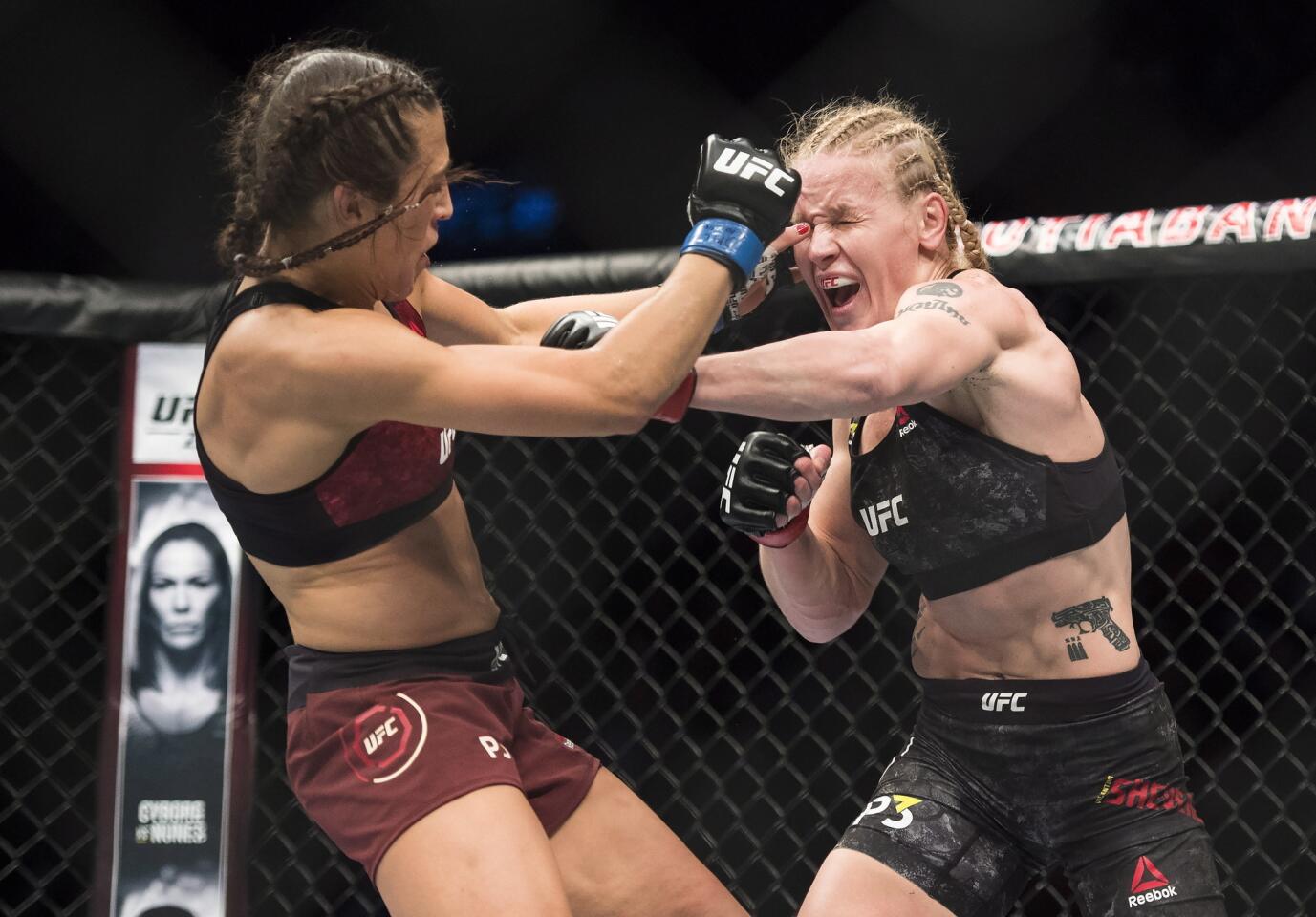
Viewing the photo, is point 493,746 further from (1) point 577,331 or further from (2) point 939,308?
(2) point 939,308

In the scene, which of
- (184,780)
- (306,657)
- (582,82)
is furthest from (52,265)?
(306,657)

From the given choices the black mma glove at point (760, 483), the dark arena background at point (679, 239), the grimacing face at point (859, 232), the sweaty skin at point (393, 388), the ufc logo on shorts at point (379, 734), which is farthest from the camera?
the dark arena background at point (679, 239)

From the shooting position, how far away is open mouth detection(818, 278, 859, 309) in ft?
6.48

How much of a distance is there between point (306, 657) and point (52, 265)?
8.84 feet

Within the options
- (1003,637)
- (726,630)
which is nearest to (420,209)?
(1003,637)

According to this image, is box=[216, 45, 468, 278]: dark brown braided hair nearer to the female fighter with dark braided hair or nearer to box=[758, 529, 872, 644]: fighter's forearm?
the female fighter with dark braided hair

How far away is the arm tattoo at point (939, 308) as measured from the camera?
171 centimetres

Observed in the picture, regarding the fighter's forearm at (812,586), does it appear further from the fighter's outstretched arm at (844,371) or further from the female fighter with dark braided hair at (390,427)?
the female fighter with dark braided hair at (390,427)

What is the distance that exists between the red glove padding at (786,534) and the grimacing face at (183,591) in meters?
0.87

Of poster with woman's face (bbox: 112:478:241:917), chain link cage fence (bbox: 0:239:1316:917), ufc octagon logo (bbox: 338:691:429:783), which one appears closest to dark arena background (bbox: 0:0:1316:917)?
chain link cage fence (bbox: 0:239:1316:917)

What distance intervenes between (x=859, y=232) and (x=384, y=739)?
3.15ft

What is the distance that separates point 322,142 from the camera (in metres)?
1.40

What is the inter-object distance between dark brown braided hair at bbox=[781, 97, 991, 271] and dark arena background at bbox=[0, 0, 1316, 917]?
0.84 metres

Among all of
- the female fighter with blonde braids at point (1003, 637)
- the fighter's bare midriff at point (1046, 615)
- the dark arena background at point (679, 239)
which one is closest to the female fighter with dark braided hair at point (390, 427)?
the female fighter with blonde braids at point (1003, 637)
